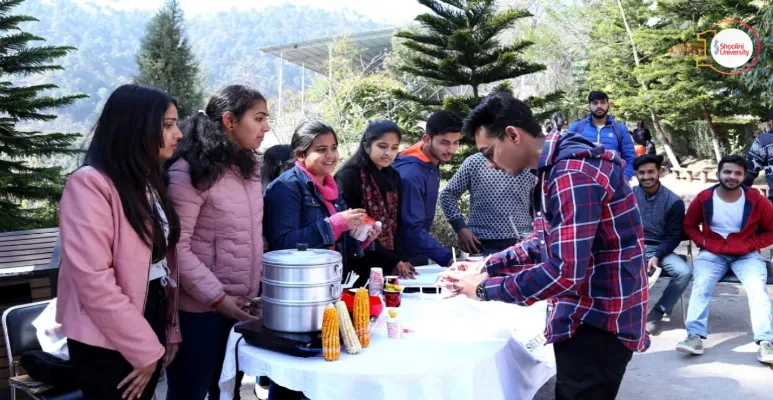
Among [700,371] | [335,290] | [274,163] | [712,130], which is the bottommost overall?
[700,371]

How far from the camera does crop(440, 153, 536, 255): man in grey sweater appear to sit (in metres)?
4.14

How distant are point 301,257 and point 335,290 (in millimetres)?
166

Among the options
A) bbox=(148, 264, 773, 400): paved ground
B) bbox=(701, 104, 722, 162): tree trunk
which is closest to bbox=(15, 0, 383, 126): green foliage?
bbox=(701, 104, 722, 162): tree trunk

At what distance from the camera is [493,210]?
418 cm

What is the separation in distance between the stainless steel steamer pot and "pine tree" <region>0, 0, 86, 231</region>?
636 centimetres

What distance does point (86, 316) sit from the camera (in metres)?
1.84

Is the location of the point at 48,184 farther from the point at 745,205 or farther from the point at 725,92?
the point at 725,92

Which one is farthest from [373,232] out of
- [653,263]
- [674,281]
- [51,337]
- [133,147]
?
[674,281]

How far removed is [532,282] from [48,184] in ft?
25.5

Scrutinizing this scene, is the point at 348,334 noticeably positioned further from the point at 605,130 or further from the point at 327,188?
the point at 605,130

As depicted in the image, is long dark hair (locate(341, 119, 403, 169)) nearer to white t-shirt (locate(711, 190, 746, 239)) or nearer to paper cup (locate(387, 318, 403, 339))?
paper cup (locate(387, 318, 403, 339))

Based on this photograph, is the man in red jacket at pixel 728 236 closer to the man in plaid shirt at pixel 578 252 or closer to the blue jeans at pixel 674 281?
the blue jeans at pixel 674 281

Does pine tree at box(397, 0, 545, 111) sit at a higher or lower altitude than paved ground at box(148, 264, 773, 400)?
higher

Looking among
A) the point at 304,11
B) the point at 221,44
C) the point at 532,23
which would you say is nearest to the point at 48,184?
the point at 532,23
